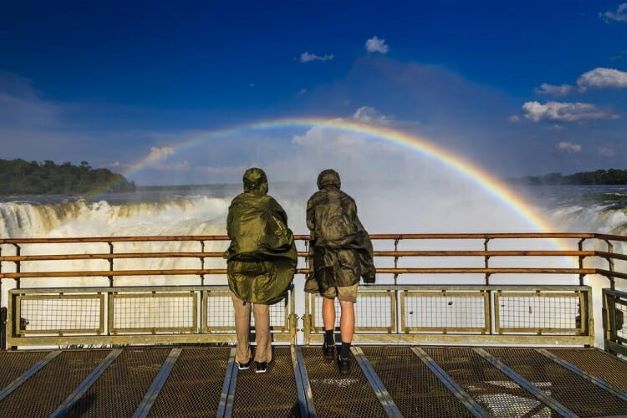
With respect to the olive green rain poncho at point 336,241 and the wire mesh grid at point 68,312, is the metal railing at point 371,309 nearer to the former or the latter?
the wire mesh grid at point 68,312

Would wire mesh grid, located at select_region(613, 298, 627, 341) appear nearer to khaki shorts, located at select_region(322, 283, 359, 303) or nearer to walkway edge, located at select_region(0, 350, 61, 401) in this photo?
khaki shorts, located at select_region(322, 283, 359, 303)

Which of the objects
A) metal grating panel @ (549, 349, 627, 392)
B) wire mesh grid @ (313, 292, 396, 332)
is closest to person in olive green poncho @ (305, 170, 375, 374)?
wire mesh grid @ (313, 292, 396, 332)

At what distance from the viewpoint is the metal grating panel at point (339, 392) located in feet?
11.6

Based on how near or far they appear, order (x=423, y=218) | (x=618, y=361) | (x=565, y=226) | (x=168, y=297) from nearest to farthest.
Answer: (x=618, y=361) → (x=168, y=297) → (x=565, y=226) → (x=423, y=218)

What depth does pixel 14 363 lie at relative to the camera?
478cm

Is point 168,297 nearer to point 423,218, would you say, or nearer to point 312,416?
point 312,416

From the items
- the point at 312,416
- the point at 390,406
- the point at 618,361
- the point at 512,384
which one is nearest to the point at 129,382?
the point at 312,416

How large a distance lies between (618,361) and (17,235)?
30.6 meters

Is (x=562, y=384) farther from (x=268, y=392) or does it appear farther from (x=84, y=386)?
(x=84, y=386)

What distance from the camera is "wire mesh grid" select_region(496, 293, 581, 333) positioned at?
17.7ft

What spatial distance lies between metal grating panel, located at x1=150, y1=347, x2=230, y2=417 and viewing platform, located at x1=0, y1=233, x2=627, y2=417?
2 cm

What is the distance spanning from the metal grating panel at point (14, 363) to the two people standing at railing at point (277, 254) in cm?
223

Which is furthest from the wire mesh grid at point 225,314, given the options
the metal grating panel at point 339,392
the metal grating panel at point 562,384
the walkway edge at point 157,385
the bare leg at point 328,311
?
the metal grating panel at point 562,384

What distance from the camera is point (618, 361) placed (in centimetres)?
475
